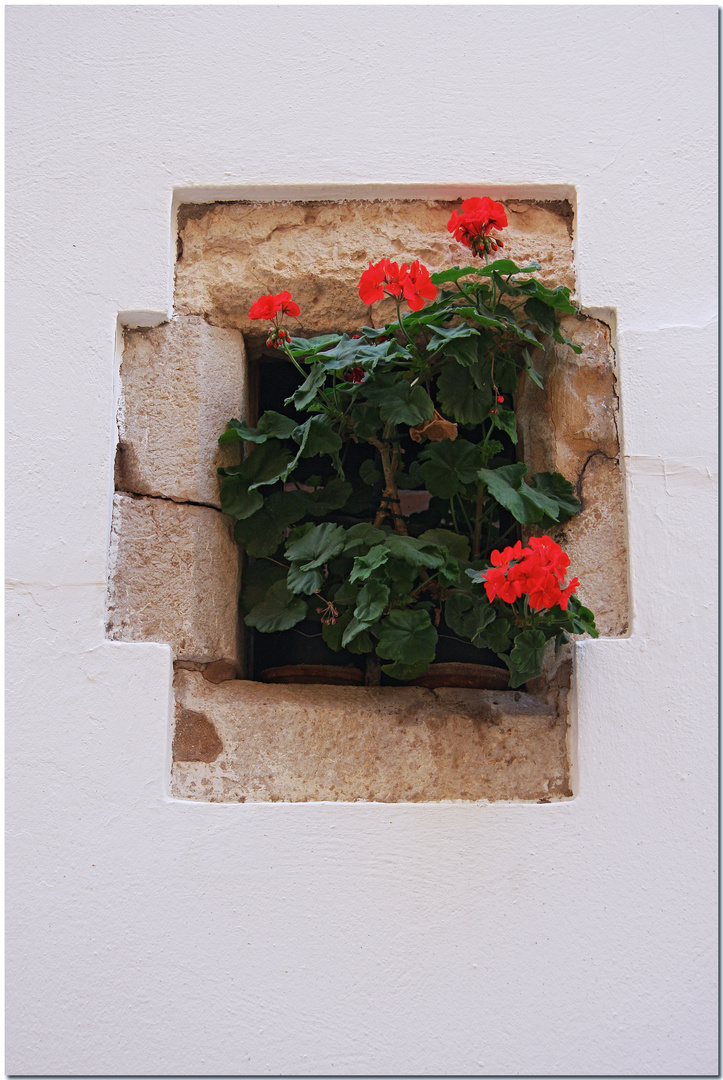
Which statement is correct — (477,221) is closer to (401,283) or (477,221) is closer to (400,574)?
(401,283)

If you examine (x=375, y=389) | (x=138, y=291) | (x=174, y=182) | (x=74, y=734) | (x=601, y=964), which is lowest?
(x=601, y=964)

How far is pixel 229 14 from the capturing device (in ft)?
5.75

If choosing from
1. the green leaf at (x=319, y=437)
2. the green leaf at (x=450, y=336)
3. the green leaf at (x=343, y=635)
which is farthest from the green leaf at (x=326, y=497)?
the green leaf at (x=450, y=336)

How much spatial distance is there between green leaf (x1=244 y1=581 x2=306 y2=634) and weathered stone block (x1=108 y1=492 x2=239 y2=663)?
0.08 m

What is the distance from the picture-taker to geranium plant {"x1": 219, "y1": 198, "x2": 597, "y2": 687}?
144 cm

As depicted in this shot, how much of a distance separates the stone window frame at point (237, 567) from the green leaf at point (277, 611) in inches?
3.3

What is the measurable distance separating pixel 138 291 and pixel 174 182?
251 mm

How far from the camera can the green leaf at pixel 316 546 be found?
4.91 ft

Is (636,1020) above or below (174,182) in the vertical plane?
below

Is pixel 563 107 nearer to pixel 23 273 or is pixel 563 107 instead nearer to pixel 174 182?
pixel 174 182

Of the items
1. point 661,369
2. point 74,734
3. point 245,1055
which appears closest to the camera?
point 245,1055

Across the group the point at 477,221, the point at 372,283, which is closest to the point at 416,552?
the point at 372,283

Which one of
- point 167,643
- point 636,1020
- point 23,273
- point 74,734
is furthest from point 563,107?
point 636,1020

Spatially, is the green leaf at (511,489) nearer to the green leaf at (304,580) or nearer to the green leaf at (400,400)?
the green leaf at (400,400)
